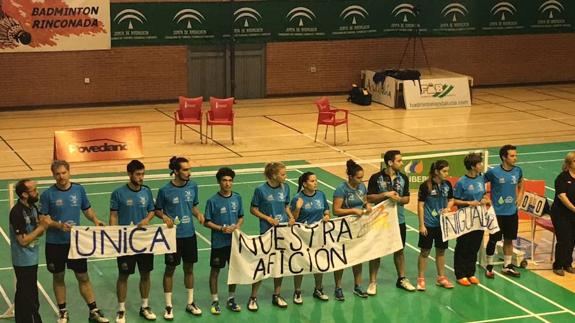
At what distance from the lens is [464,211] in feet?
50.5

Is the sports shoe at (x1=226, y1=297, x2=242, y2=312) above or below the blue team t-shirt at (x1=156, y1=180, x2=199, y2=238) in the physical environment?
below

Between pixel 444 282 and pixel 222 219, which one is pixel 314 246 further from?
pixel 444 282

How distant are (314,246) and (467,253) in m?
2.65

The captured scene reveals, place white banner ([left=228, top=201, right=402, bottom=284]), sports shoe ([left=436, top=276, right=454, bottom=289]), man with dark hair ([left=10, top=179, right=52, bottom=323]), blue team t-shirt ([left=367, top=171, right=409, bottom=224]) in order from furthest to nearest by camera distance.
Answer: sports shoe ([left=436, top=276, right=454, bottom=289])
blue team t-shirt ([left=367, top=171, right=409, bottom=224])
white banner ([left=228, top=201, right=402, bottom=284])
man with dark hair ([left=10, top=179, right=52, bottom=323])

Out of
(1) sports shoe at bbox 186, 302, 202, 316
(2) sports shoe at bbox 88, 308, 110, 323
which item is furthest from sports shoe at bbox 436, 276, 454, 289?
(2) sports shoe at bbox 88, 308, 110, 323

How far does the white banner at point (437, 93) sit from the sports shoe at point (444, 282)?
57.9 feet

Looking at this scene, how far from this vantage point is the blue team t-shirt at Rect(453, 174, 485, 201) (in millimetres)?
15453

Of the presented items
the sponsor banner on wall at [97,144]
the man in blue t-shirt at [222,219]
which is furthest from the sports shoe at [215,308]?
the sponsor banner on wall at [97,144]

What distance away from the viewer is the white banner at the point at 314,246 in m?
14.3

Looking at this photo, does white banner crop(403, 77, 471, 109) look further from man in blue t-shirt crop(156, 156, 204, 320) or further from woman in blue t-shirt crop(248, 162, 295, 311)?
man in blue t-shirt crop(156, 156, 204, 320)

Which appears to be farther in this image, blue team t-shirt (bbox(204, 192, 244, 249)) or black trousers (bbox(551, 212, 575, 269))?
black trousers (bbox(551, 212, 575, 269))

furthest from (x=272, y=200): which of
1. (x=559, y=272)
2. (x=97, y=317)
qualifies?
(x=559, y=272)

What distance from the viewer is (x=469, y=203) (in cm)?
1538

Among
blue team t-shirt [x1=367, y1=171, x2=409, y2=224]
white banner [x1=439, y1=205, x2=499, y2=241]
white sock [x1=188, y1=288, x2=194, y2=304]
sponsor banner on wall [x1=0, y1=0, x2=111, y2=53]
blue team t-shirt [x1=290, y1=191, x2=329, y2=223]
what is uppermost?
sponsor banner on wall [x1=0, y1=0, x2=111, y2=53]
